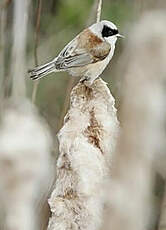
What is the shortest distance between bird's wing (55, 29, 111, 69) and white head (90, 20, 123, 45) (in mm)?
16

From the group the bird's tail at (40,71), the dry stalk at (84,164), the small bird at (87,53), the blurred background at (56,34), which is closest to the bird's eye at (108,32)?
the small bird at (87,53)

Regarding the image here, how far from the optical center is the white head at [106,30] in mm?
1745

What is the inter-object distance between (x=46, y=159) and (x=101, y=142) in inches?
15.3

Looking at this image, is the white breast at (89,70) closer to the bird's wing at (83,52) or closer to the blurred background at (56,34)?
the bird's wing at (83,52)

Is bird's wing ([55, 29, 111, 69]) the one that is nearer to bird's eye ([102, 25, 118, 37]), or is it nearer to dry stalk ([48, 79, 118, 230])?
bird's eye ([102, 25, 118, 37])

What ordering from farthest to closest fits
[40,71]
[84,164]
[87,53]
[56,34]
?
[56,34], [87,53], [40,71], [84,164]

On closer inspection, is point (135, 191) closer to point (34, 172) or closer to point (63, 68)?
point (34, 172)

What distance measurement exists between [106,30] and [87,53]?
10 centimetres

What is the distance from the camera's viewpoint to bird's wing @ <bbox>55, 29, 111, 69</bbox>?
5.96 feet

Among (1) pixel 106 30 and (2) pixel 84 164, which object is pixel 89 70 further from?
(2) pixel 84 164

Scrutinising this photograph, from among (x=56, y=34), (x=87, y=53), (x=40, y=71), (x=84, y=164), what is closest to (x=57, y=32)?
(x=56, y=34)

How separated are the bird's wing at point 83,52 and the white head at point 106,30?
0.6 inches

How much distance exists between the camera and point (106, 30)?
1808mm

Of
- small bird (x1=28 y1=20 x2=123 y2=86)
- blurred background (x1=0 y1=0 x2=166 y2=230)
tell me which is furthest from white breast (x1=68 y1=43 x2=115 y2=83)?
blurred background (x1=0 y1=0 x2=166 y2=230)
